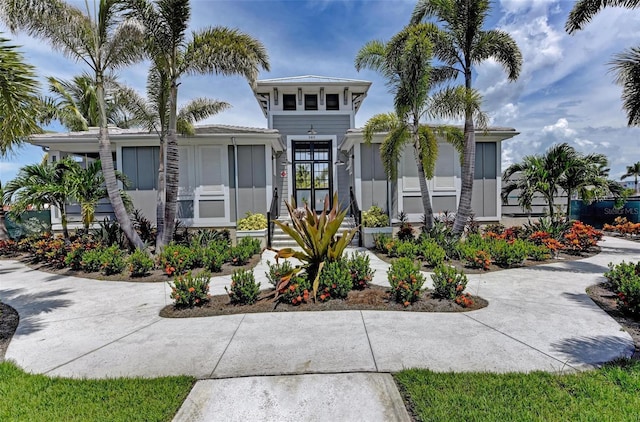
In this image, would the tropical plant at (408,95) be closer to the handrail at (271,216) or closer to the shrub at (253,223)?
the handrail at (271,216)

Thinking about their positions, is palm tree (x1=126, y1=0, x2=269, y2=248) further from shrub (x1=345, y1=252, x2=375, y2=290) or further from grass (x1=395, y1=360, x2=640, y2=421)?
grass (x1=395, y1=360, x2=640, y2=421)

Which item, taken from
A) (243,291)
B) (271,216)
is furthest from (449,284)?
(271,216)

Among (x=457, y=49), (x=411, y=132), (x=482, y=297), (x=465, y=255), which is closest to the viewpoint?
(x=482, y=297)

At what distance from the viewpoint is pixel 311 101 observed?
13750 millimetres

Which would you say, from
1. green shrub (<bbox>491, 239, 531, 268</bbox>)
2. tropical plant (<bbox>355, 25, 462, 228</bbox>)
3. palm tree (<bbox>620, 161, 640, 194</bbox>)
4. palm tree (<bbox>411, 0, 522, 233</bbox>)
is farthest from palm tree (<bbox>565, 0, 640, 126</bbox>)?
Result: palm tree (<bbox>620, 161, 640, 194</bbox>)

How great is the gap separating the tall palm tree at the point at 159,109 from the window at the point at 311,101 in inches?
144

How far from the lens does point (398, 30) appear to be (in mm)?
8828

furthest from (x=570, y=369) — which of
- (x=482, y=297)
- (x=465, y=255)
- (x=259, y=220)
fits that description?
(x=259, y=220)

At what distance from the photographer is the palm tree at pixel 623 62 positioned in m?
7.57

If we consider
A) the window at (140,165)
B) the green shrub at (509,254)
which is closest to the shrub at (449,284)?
the green shrub at (509,254)

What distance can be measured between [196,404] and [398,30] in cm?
983

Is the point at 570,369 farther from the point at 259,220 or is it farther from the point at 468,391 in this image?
the point at 259,220

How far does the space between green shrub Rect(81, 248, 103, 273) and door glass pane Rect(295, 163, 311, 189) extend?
26.0ft

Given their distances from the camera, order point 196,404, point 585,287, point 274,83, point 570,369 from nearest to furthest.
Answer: point 196,404 < point 570,369 < point 585,287 < point 274,83
